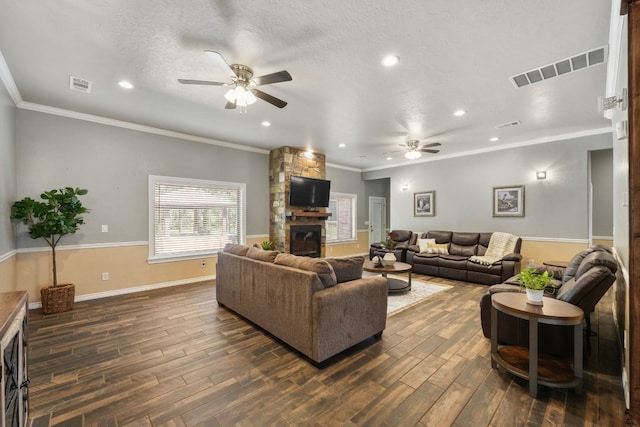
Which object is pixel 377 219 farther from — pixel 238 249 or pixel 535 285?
pixel 535 285

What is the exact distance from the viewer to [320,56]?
8.70 ft

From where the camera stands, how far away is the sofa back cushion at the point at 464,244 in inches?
236

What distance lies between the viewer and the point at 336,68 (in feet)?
9.40

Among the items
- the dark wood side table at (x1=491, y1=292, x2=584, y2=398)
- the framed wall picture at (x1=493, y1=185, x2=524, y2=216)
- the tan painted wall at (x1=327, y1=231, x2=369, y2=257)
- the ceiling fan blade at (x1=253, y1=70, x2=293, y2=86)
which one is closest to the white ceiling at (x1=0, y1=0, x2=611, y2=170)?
the ceiling fan blade at (x1=253, y1=70, x2=293, y2=86)

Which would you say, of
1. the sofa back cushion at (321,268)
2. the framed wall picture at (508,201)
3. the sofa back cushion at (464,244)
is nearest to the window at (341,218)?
the sofa back cushion at (464,244)

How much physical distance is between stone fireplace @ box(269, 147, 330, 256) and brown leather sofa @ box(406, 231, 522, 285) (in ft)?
8.86

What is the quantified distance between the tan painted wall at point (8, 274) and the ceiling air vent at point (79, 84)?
223 cm

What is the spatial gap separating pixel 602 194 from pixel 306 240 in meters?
7.16

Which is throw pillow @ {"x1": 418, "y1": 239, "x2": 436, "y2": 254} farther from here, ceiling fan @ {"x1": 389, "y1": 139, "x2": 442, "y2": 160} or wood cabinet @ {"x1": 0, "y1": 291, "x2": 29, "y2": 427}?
wood cabinet @ {"x1": 0, "y1": 291, "x2": 29, "y2": 427}

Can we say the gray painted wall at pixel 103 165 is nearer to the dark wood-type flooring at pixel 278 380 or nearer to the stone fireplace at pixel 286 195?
the stone fireplace at pixel 286 195

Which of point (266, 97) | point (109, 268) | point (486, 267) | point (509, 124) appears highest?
point (509, 124)

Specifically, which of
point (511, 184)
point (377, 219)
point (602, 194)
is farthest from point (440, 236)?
point (602, 194)

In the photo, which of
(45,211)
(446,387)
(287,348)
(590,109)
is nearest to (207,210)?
(45,211)

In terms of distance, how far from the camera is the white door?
9.37 m
